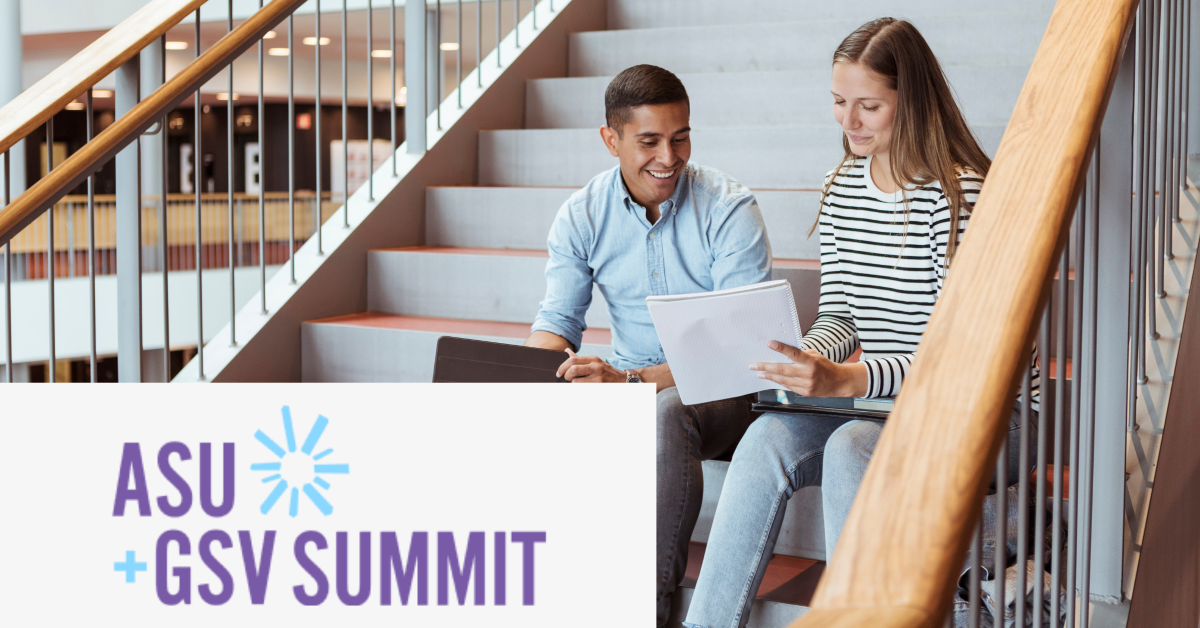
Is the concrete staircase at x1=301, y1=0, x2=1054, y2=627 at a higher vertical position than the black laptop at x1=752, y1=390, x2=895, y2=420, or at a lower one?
higher

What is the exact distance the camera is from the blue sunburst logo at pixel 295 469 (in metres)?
1.18

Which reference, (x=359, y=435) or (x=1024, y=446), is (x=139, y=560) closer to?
(x=359, y=435)

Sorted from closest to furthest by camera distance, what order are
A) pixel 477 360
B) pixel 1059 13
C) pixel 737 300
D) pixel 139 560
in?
pixel 1059 13 → pixel 139 560 → pixel 737 300 → pixel 477 360

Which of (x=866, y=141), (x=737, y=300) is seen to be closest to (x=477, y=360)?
(x=737, y=300)

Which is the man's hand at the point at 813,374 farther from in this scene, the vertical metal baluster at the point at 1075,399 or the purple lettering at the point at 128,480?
the purple lettering at the point at 128,480

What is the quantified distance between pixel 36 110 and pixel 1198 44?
2090mm

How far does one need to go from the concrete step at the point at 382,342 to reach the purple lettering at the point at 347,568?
1.20 metres

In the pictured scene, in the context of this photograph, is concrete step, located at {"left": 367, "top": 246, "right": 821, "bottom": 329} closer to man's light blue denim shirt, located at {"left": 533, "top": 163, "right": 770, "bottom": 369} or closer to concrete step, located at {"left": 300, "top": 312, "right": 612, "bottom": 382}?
concrete step, located at {"left": 300, "top": 312, "right": 612, "bottom": 382}

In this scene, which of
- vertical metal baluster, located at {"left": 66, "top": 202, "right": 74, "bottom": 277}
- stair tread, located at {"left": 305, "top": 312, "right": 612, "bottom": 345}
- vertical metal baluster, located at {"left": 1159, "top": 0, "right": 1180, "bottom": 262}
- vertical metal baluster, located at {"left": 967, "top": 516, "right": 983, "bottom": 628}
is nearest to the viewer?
vertical metal baluster, located at {"left": 967, "top": 516, "right": 983, "bottom": 628}

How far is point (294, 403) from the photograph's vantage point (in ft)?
3.91

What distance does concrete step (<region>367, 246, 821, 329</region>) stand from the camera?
8.55 feet

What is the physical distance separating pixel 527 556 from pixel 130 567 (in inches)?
17.3

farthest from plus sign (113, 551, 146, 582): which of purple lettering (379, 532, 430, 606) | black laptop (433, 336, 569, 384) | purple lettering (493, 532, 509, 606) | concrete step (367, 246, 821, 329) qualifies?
concrete step (367, 246, 821, 329)

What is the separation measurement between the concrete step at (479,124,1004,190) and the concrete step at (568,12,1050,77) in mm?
430
